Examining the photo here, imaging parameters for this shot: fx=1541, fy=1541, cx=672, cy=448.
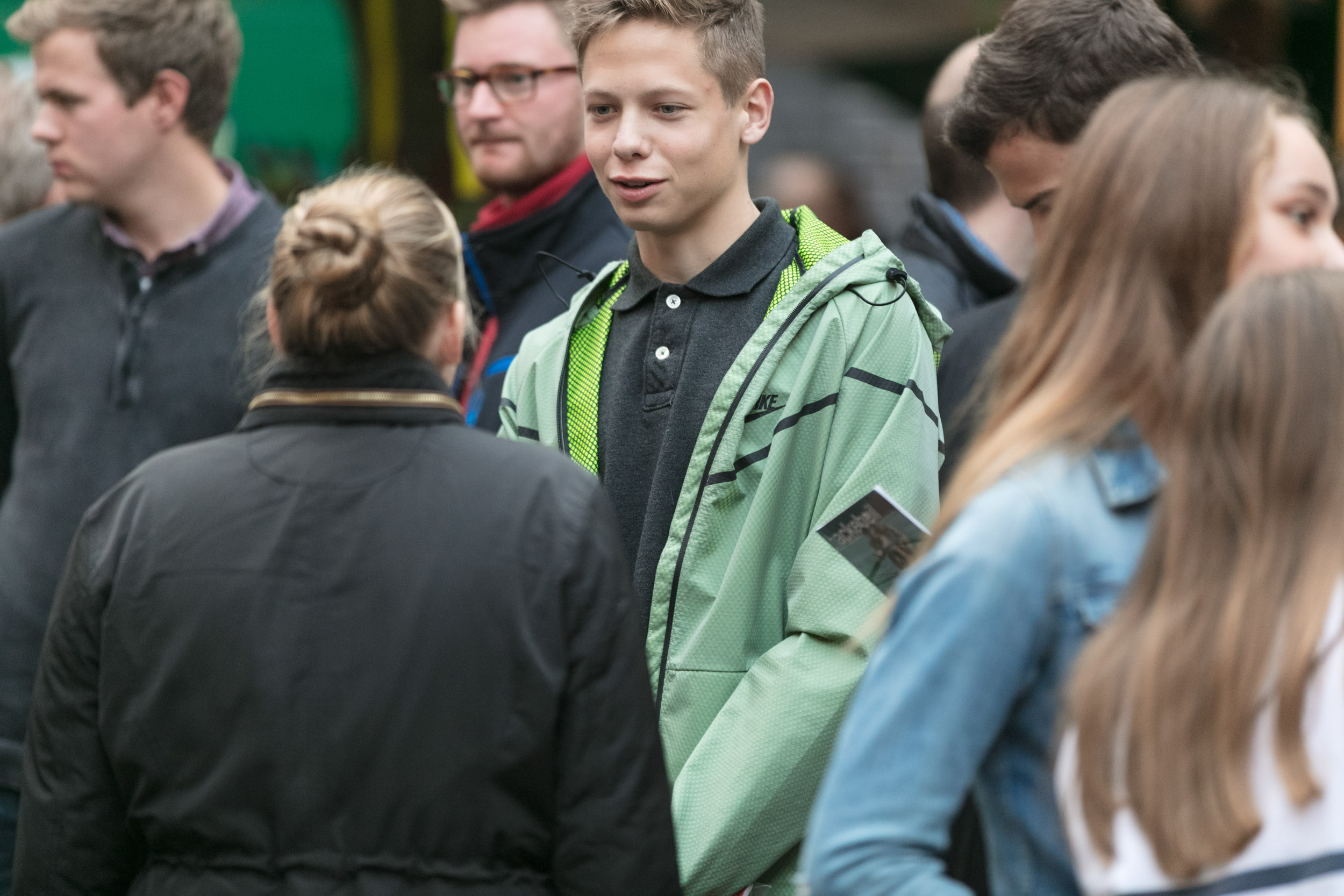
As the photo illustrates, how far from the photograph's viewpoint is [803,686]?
2.17 meters

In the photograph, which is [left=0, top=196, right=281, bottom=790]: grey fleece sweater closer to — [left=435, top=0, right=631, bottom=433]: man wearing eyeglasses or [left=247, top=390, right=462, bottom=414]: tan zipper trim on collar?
[left=435, top=0, right=631, bottom=433]: man wearing eyeglasses

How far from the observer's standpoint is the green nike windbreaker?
2.16 meters

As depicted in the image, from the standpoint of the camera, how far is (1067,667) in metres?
1.42

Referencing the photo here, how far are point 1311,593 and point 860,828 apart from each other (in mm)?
447

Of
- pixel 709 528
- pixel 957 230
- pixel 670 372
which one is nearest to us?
pixel 709 528

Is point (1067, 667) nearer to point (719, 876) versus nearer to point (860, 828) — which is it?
point (860, 828)

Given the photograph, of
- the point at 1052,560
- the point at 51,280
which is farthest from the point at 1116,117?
the point at 51,280

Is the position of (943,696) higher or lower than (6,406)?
higher

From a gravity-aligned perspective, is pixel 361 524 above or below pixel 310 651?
above

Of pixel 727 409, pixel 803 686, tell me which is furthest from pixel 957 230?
pixel 803 686

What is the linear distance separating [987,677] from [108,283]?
8.14 ft

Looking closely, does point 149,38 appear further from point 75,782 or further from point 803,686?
point 803,686

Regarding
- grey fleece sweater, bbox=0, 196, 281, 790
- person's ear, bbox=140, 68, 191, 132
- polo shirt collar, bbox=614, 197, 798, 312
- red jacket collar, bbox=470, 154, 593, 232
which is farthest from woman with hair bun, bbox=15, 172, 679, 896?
person's ear, bbox=140, 68, 191, 132

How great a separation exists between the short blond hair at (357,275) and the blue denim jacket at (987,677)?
832mm
